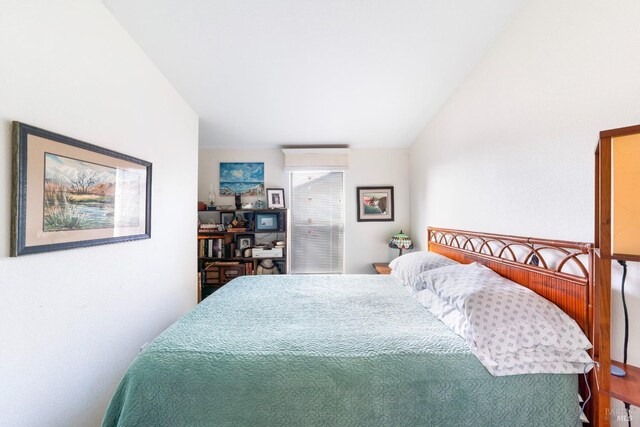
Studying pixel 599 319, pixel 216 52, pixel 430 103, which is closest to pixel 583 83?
pixel 599 319

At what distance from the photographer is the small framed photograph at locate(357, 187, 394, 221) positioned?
12.2 feet

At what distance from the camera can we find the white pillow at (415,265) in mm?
1906

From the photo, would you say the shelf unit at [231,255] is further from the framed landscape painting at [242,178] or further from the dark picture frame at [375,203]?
the dark picture frame at [375,203]

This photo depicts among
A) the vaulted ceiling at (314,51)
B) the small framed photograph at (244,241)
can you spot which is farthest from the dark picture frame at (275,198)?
the vaulted ceiling at (314,51)

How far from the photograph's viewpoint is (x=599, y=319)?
82 cm

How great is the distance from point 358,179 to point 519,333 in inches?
115

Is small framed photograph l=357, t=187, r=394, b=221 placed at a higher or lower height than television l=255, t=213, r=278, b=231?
higher

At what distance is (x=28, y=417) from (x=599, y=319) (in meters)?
2.32

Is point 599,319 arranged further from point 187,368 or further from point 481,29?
point 481,29

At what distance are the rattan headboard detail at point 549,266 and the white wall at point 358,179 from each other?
1903 millimetres

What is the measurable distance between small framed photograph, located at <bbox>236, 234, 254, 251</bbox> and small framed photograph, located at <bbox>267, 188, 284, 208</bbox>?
22.4 inches

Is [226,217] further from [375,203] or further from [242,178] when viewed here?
[375,203]

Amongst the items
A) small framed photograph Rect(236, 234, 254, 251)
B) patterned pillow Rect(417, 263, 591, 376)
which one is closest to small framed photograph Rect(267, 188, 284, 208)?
small framed photograph Rect(236, 234, 254, 251)

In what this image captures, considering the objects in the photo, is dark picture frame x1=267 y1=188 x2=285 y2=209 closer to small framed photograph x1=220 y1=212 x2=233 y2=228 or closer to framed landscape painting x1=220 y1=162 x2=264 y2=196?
framed landscape painting x1=220 y1=162 x2=264 y2=196
